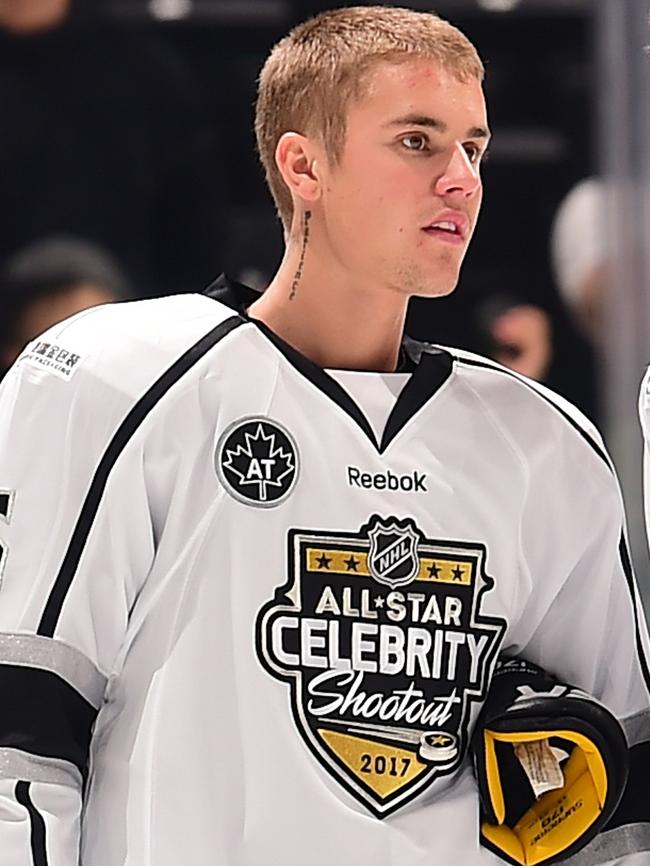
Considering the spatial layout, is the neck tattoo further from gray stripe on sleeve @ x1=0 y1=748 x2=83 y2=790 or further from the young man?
gray stripe on sleeve @ x1=0 y1=748 x2=83 y2=790

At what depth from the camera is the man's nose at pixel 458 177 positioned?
5.31 feet

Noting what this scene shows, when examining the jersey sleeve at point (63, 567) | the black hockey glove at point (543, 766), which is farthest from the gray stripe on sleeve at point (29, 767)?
the black hockey glove at point (543, 766)

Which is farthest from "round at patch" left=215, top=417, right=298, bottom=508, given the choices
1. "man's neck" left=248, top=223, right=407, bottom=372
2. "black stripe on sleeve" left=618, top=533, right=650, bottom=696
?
"black stripe on sleeve" left=618, top=533, right=650, bottom=696

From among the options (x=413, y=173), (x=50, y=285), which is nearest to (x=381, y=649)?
(x=413, y=173)

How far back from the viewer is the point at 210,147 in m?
2.84

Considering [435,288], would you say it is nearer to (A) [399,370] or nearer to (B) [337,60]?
(A) [399,370]

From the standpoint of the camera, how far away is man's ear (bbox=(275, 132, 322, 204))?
5.49 ft

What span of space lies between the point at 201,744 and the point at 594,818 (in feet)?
1.17

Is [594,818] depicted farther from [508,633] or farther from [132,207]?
[132,207]

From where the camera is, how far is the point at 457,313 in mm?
2773

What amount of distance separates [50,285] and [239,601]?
51.9 inches

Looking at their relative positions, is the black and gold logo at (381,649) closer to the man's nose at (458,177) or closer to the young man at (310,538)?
the young man at (310,538)

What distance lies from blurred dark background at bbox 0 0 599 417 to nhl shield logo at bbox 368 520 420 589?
115 centimetres

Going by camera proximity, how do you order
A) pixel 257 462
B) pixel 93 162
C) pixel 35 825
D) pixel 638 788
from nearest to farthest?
pixel 35 825
pixel 257 462
pixel 638 788
pixel 93 162
